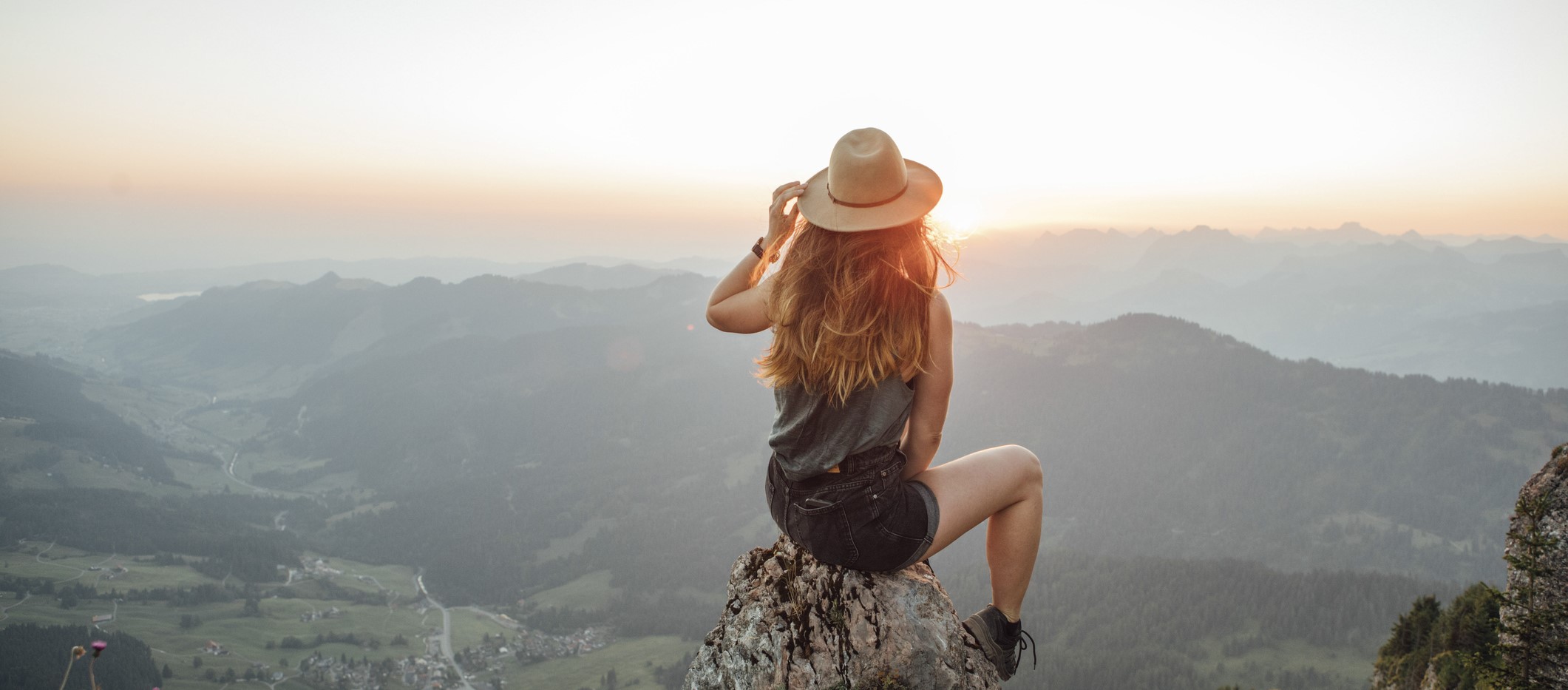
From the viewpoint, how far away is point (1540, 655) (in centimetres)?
747

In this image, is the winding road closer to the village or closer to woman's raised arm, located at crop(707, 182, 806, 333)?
the village

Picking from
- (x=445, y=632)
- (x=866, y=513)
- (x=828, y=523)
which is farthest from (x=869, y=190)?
(x=445, y=632)

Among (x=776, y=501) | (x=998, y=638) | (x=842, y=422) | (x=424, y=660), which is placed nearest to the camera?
(x=842, y=422)

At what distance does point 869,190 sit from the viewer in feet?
16.6

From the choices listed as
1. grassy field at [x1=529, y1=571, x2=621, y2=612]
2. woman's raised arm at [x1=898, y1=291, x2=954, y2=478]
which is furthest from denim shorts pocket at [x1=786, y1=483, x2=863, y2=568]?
grassy field at [x1=529, y1=571, x2=621, y2=612]

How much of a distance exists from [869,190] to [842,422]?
5.66ft

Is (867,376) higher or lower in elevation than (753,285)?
lower

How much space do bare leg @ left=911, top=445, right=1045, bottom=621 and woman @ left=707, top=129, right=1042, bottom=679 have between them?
1cm

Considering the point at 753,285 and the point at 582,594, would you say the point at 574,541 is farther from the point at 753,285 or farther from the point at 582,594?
the point at 753,285

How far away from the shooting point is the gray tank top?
5383 mm

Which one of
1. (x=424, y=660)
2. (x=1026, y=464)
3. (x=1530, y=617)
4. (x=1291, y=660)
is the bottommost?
(x=424, y=660)

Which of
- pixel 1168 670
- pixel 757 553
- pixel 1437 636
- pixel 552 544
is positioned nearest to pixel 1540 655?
pixel 757 553

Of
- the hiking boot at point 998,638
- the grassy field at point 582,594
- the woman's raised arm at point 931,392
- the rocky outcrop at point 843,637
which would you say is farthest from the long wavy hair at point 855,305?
the grassy field at point 582,594

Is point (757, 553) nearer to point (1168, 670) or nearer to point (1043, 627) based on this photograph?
point (1168, 670)
